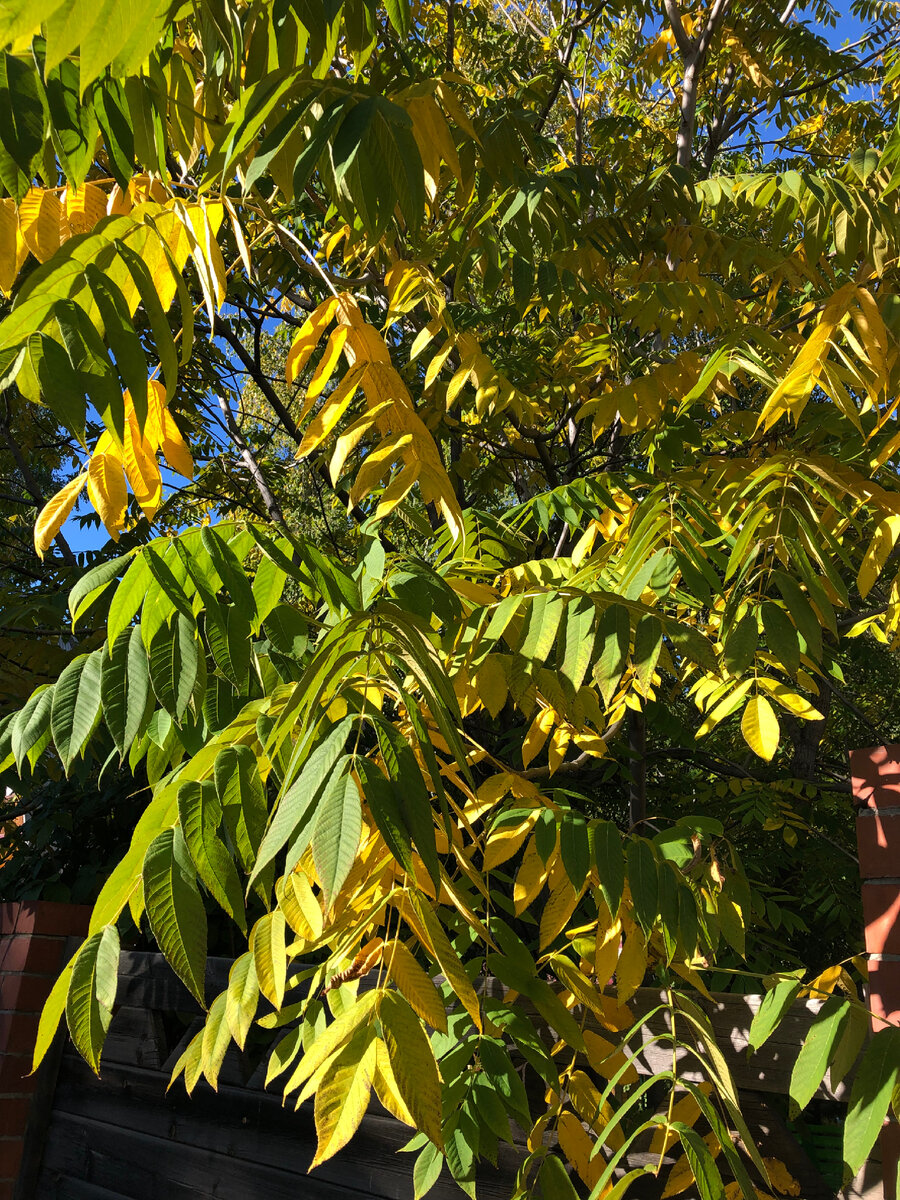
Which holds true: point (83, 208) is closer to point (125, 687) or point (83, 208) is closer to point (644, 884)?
point (125, 687)

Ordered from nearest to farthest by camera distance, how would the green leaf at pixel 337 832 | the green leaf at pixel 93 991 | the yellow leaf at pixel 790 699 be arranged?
1. the green leaf at pixel 337 832
2. the green leaf at pixel 93 991
3. the yellow leaf at pixel 790 699

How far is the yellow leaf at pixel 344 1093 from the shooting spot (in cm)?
97

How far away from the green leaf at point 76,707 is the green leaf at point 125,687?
50mm

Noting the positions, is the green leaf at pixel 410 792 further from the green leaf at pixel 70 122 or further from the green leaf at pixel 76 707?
the green leaf at pixel 70 122

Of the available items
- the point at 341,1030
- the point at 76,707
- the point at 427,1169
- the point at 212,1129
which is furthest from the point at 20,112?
the point at 212,1129

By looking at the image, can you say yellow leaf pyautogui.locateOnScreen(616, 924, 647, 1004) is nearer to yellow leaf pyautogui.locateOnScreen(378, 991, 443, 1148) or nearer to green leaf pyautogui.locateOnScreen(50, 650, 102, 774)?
yellow leaf pyautogui.locateOnScreen(378, 991, 443, 1148)

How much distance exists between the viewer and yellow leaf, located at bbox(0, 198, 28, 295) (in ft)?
4.67

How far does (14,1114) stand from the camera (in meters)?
3.18

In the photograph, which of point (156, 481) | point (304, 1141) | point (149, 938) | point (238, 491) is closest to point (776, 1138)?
point (304, 1141)

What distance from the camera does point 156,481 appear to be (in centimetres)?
139

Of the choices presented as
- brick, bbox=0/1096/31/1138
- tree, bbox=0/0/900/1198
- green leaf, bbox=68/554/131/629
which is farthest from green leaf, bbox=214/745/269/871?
brick, bbox=0/1096/31/1138

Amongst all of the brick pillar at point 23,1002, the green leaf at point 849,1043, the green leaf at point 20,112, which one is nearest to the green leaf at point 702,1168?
the green leaf at point 849,1043

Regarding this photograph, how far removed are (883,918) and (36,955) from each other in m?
2.83

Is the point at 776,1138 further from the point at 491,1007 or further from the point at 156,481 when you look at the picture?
the point at 156,481
